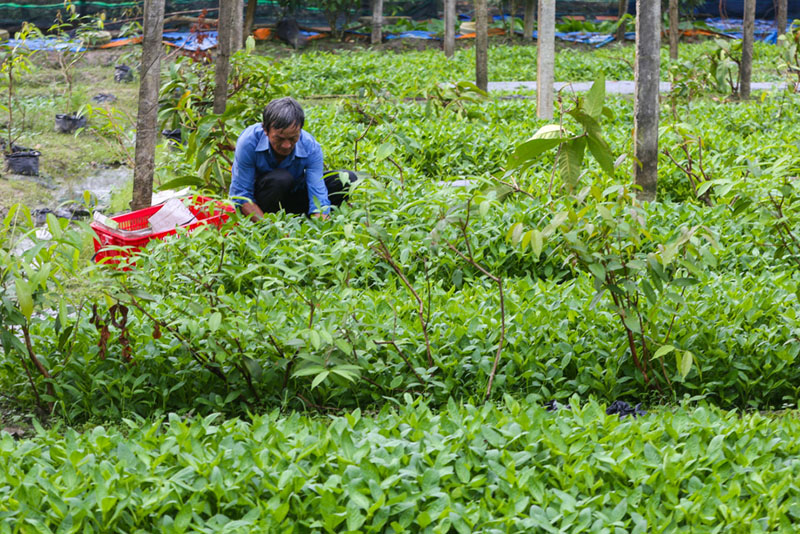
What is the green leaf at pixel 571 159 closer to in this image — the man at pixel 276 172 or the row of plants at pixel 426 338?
the row of plants at pixel 426 338

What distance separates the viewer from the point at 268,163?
5207 millimetres

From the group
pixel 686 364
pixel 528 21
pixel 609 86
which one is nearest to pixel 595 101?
pixel 686 364

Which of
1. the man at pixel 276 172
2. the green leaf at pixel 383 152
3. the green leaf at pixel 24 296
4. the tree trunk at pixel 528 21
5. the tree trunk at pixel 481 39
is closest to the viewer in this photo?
the green leaf at pixel 24 296

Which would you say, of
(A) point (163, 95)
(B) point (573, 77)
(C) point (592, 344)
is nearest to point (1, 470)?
(C) point (592, 344)

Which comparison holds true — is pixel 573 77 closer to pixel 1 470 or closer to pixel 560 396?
pixel 560 396

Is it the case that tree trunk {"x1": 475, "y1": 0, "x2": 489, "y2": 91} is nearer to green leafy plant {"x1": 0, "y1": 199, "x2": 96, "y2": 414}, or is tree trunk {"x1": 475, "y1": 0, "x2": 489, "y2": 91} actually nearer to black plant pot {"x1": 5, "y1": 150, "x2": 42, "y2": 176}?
black plant pot {"x1": 5, "y1": 150, "x2": 42, "y2": 176}

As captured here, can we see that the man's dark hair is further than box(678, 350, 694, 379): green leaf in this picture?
Yes

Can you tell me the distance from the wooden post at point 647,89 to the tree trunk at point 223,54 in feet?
9.45

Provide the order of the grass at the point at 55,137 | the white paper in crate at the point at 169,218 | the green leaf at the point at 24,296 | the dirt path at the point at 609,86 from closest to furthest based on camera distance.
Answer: the green leaf at the point at 24,296 → the white paper in crate at the point at 169,218 → the grass at the point at 55,137 → the dirt path at the point at 609,86

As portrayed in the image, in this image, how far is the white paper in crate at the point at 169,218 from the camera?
4.93 metres

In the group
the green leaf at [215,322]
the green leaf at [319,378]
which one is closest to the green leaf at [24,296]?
the green leaf at [215,322]

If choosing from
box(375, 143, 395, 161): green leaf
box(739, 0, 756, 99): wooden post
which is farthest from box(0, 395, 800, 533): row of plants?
box(739, 0, 756, 99): wooden post

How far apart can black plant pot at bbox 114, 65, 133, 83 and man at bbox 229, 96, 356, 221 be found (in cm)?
906

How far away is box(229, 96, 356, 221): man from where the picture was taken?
5.05 metres
